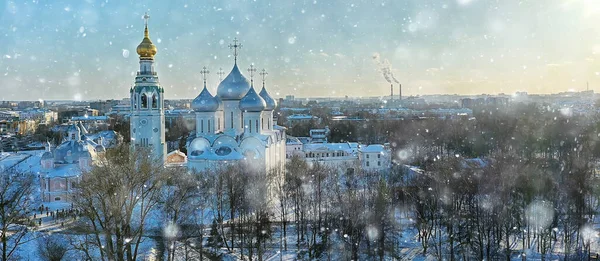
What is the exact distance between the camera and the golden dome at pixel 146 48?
68.1ft

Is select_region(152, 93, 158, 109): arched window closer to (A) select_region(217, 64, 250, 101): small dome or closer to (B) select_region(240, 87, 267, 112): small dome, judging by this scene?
(A) select_region(217, 64, 250, 101): small dome

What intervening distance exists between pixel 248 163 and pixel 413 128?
3004cm

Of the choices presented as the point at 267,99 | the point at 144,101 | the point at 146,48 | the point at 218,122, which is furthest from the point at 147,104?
the point at 267,99

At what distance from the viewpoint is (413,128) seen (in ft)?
155

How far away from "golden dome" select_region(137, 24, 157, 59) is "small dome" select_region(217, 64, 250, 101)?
331 cm

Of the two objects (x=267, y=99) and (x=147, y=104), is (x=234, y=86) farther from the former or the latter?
(x=147, y=104)

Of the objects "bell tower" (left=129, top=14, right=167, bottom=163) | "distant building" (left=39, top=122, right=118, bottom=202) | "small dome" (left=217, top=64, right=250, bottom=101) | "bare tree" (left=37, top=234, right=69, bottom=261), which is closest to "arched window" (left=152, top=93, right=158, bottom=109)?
"bell tower" (left=129, top=14, right=167, bottom=163)

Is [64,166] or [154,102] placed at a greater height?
[154,102]

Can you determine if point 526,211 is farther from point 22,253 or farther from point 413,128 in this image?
point 413,128

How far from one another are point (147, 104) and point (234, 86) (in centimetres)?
378

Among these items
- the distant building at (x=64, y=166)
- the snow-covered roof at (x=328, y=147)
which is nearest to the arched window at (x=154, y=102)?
the distant building at (x=64, y=166)

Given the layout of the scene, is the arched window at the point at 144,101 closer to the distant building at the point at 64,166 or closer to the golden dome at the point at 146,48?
the golden dome at the point at 146,48

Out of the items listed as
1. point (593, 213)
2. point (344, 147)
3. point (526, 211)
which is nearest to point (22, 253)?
point (526, 211)

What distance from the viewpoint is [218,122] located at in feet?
75.8
